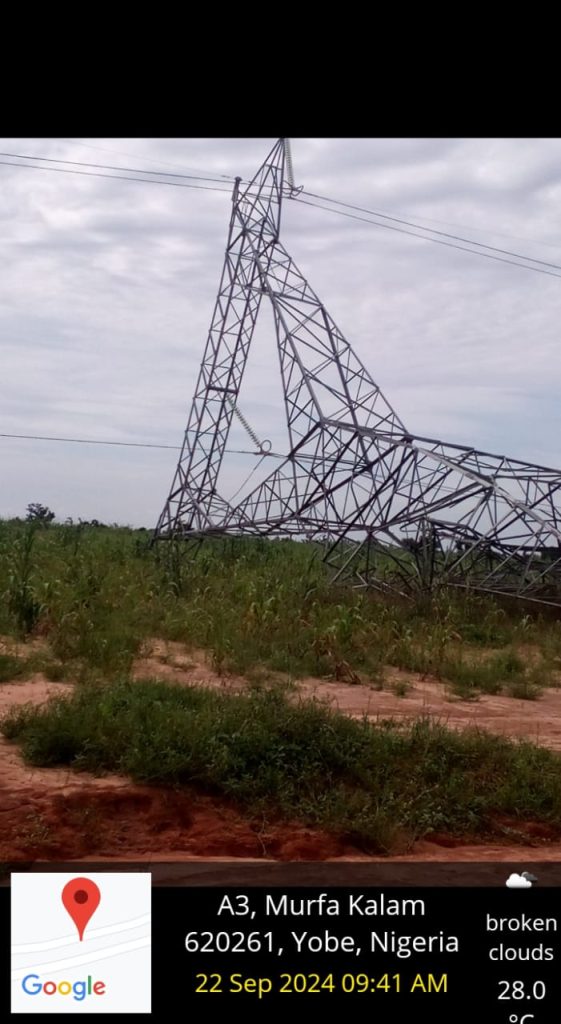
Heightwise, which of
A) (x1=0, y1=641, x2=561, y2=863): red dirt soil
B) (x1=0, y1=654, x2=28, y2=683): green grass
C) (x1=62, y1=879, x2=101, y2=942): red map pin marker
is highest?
(x1=0, y1=654, x2=28, y2=683): green grass

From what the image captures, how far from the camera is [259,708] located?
6.34 m

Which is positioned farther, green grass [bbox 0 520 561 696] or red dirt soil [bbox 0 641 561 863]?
green grass [bbox 0 520 561 696]

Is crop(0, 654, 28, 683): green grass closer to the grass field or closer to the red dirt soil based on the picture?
the grass field

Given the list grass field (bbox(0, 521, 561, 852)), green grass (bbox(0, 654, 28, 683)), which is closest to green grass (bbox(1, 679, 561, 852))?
grass field (bbox(0, 521, 561, 852))

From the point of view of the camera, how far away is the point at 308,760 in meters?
5.78

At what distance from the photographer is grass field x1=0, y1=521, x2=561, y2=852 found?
18.1 feet

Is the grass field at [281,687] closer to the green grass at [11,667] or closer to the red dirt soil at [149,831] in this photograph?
the green grass at [11,667]

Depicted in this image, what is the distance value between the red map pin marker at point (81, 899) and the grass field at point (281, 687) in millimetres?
2086

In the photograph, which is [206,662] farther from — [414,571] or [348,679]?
[414,571]

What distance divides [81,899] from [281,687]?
14.7 feet

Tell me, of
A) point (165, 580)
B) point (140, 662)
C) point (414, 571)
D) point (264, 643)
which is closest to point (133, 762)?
point (140, 662)

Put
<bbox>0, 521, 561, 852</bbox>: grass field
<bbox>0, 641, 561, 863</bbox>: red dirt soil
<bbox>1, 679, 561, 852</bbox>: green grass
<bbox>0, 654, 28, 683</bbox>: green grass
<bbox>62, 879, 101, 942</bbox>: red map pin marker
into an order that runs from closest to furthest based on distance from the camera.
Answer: <bbox>62, 879, 101, 942</bbox>: red map pin marker < <bbox>0, 641, 561, 863</bbox>: red dirt soil < <bbox>1, 679, 561, 852</bbox>: green grass < <bbox>0, 521, 561, 852</bbox>: grass field < <bbox>0, 654, 28, 683</bbox>: green grass

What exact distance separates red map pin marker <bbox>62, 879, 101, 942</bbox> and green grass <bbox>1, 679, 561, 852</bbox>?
2.08 metres

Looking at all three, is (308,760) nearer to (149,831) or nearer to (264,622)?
(149,831)
